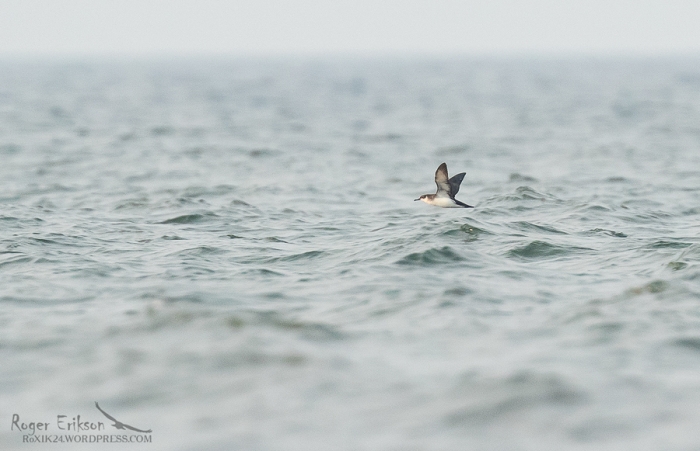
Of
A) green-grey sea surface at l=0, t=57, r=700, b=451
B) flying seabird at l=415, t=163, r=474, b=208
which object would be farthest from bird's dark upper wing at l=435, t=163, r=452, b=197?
green-grey sea surface at l=0, t=57, r=700, b=451

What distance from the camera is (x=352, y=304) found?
12422mm

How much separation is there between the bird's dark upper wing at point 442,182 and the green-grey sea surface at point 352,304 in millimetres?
586

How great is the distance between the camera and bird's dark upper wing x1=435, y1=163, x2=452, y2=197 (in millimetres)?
16375

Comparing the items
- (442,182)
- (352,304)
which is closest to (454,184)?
(442,182)

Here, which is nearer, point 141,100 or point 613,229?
point 613,229

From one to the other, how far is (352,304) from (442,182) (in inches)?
201

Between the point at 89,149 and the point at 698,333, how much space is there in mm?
24620

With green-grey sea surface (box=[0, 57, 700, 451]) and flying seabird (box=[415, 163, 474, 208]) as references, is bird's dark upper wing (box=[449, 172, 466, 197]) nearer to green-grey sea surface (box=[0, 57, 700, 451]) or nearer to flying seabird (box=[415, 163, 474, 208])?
flying seabird (box=[415, 163, 474, 208])

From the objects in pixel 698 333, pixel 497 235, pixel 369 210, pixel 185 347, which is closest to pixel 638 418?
pixel 698 333

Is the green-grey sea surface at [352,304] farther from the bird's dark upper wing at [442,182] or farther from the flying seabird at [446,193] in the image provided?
the bird's dark upper wing at [442,182]

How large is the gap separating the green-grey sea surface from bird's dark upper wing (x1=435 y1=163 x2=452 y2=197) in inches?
23.1

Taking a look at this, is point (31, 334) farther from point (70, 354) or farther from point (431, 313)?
point (431, 313)

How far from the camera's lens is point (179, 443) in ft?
27.7

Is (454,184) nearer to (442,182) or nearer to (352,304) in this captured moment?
(442,182)
